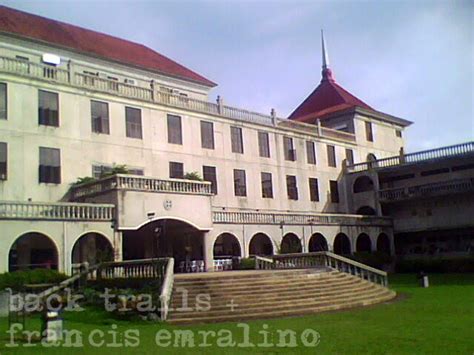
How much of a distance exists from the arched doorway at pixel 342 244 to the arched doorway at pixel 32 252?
18613 millimetres

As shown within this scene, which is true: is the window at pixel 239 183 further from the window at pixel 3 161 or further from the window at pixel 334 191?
the window at pixel 3 161

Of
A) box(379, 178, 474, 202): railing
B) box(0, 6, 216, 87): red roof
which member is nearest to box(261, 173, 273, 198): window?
box(0, 6, 216, 87): red roof

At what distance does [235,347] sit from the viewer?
1073cm

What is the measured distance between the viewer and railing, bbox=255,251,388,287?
912 inches

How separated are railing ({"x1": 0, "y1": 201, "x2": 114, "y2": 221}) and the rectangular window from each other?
6.83 m

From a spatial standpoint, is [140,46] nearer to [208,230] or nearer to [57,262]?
[208,230]

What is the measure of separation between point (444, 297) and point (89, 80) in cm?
1971

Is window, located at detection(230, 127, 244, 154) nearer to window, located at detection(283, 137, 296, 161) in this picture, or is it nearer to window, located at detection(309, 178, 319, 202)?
window, located at detection(283, 137, 296, 161)

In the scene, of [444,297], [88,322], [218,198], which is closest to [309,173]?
[218,198]

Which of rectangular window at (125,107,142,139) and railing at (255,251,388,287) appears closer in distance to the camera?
railing at (255,251,388,287)

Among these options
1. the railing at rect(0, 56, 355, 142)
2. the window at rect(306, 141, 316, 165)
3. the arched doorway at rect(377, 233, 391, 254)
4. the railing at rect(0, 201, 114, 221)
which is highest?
the railing at rect(0, 56, 355, 142)

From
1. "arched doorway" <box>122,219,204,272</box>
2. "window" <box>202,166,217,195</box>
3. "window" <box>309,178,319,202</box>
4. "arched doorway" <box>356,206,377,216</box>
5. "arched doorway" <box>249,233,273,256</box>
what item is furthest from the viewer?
"arched doorway" <box>356,206,377,216</box>

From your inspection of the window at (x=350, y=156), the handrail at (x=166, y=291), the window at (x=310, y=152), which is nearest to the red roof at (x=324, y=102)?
the window at (x=350, y=156)

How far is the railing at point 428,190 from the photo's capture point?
124 feet
